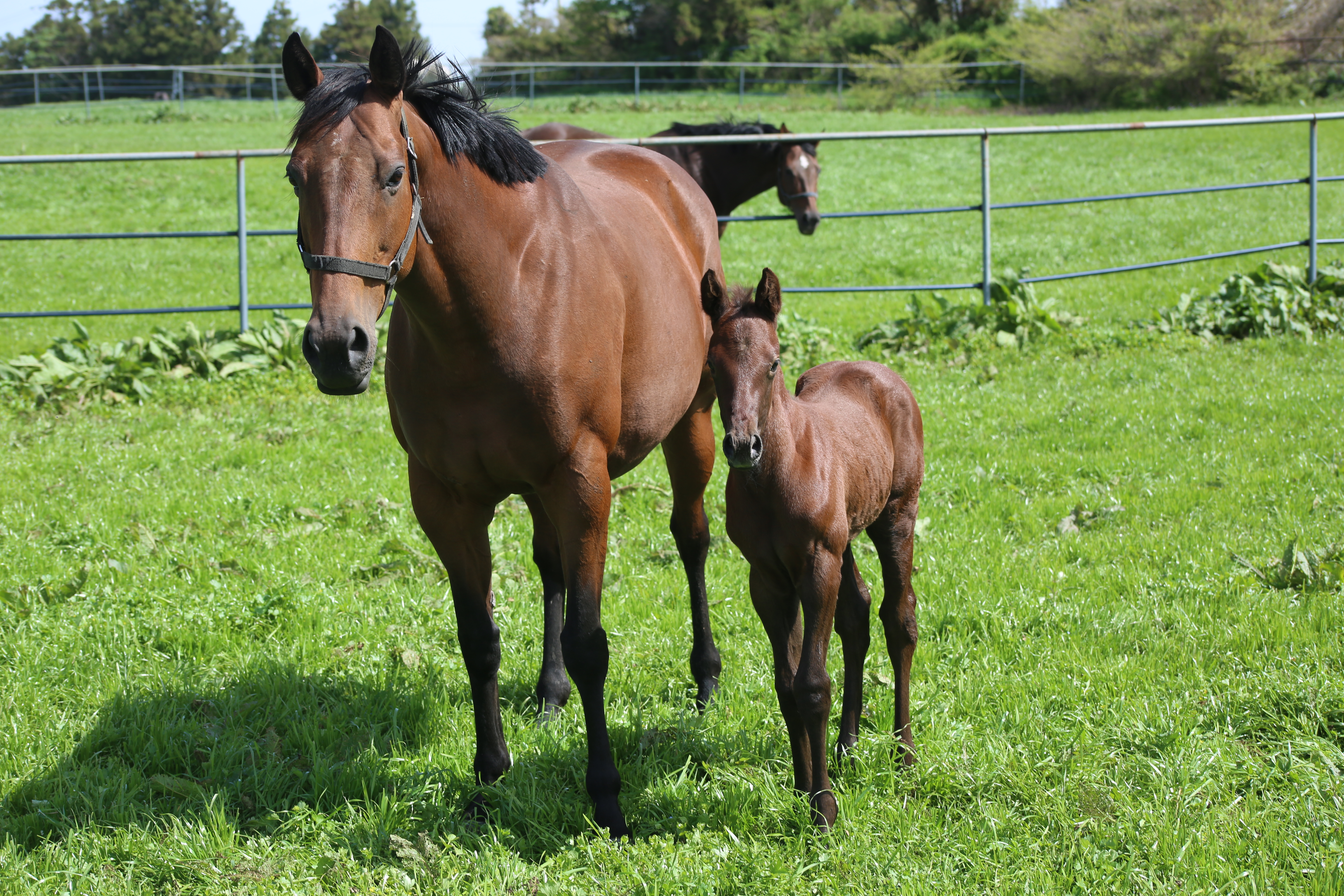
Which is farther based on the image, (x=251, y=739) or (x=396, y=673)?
(x=396, y=673)

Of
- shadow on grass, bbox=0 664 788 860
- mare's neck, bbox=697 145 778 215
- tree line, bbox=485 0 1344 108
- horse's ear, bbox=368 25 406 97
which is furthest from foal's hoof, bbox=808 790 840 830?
tree line, bbox=485 0 1344 108

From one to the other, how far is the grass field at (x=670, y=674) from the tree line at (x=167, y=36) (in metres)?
58.4

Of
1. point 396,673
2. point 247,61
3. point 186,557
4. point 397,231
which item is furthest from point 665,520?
point 247,61

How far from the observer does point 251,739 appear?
3.35 meters

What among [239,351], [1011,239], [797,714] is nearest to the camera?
A: [797,714]

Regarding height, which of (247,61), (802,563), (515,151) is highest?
(247,61)

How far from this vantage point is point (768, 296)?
8.77 feet

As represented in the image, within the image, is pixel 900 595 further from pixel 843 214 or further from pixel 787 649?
pixel 843 214

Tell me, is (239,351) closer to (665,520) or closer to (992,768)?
(665,520)

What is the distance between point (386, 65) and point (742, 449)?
4.28 ft

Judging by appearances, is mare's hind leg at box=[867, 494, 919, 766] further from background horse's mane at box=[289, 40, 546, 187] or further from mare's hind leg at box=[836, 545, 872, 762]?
Result: background horse's mane at box=[289, 40, 546, 187]

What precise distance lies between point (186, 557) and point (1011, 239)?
12.6 meters

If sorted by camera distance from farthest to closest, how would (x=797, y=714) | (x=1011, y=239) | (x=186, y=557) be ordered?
(x=1011, y=239) → (x=186, y=557) → (x=797, y=714)

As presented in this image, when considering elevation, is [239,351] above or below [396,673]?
above
